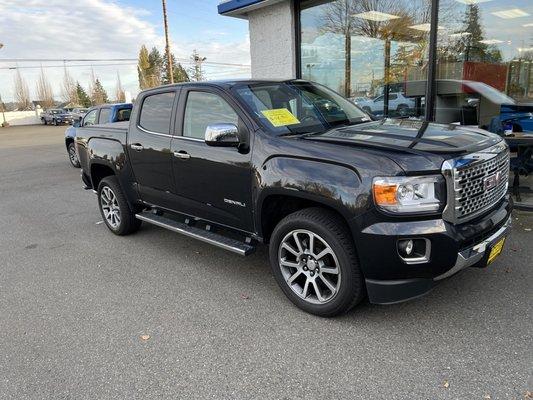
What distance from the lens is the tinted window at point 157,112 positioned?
4707 millimetres

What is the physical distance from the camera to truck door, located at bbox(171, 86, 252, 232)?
3.88 m

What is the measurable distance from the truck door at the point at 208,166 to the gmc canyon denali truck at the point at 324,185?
0.04ft

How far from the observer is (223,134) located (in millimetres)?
3650

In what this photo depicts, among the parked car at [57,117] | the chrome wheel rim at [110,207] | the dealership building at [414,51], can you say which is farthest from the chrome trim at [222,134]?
the parked car at [57,117]

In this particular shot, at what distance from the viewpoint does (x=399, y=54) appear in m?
8.71

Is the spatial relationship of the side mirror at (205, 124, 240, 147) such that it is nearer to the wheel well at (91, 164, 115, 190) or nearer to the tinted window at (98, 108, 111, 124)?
the wheel well at (91, 164, 115, 190)

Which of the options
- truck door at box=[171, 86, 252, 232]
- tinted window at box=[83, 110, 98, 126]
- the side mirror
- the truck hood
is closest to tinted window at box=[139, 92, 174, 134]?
truck door at box=[171, 86, 252, 232]

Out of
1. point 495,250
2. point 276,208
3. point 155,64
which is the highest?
point 155,64

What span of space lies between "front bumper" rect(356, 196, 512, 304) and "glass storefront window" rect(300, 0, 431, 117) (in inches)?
220

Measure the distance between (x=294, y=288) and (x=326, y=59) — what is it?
722cm

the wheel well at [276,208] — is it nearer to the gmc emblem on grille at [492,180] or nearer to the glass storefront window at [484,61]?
the gmc emblem on grille at [492,180]

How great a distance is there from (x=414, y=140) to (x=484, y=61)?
626cm

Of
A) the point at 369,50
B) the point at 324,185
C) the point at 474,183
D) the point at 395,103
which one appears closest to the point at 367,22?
the point at 369,50

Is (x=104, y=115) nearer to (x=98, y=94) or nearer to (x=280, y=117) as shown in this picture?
(x=280, y=117)
